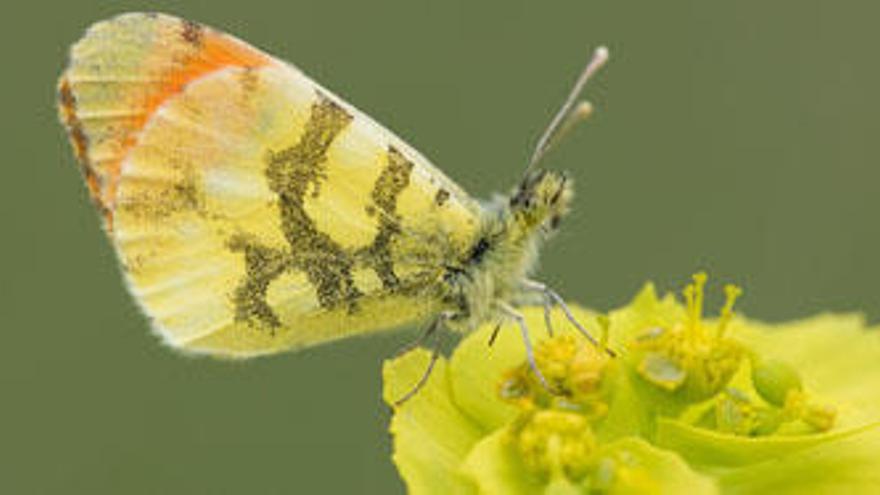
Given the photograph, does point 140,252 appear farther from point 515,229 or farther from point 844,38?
point 844,38

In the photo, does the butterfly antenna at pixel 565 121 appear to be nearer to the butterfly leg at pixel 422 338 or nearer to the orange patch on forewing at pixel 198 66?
the butterfly leg at pixel 422 338

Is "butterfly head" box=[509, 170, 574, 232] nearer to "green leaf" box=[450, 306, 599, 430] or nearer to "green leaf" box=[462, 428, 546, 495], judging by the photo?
"green leaf" box=[450, 306, 599, 430]

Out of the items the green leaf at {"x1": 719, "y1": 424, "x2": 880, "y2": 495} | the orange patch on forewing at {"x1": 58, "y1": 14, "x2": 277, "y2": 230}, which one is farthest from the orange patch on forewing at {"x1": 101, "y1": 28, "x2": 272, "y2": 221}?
the green leaf at {"x1": 719, "y1": 424, "x2": 880, "y2": 495}

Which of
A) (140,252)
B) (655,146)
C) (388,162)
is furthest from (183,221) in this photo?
(655,146)

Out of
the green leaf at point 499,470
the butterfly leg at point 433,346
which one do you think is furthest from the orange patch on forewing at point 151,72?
the green leaf at point 499,470

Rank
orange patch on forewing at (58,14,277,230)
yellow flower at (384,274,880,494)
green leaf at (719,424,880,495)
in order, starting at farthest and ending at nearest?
orange patch on forewing at (58,14,277,230) → green leaf at (719,424,880,495) → yellow flower at (384,274,880,494)

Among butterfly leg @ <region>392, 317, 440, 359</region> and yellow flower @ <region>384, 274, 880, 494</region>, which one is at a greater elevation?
yellow flower @ <region>384, 274, 880, 494</region>

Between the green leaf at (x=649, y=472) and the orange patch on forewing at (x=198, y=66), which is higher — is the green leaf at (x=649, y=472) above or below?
below

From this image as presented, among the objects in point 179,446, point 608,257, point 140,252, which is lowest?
point 179,446
